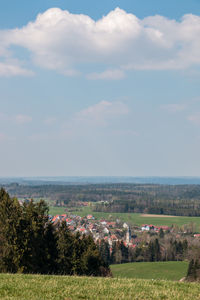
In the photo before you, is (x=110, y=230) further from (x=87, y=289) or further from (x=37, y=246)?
(x=87, y=289)

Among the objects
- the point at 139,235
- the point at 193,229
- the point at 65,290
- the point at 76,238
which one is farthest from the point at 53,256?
the point at 193,229

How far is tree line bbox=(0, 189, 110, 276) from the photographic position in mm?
28531

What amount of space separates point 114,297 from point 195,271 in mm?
45643

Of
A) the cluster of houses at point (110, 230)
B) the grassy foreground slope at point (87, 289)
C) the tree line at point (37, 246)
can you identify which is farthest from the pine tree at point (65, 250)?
the cluster of houses at point (110, 230)

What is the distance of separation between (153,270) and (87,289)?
221ft

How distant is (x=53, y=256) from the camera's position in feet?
113

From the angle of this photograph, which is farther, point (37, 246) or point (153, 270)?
point (153, 270)

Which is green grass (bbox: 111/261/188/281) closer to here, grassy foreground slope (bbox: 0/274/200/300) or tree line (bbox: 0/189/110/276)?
tree line (bbox: 0/189/110/276)

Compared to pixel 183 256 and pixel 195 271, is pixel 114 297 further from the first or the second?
pixel 183 256

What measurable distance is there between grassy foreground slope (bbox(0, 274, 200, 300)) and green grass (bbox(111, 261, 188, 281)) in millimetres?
56436

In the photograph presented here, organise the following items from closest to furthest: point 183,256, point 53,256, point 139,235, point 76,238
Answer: point 53,256 < point 76,238 < point 183,256 < point 139,235

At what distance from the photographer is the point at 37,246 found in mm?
31484

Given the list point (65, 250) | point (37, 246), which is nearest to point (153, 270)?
point (65, 250)

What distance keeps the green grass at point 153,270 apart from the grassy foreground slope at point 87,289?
2222 inches
